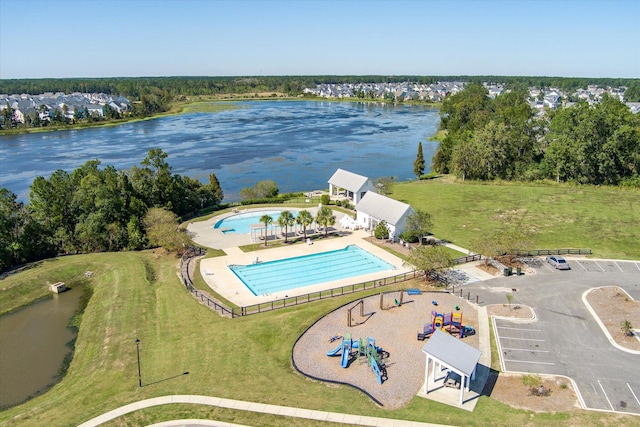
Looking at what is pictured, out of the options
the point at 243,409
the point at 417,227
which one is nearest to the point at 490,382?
the point at 243,409

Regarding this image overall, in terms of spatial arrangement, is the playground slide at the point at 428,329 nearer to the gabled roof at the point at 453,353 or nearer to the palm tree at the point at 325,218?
the gabled roof at the point at 453,353

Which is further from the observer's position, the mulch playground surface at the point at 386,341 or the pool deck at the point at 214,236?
the pool deck at the point at 214,236

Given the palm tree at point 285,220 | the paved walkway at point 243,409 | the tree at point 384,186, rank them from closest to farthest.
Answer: the paved walkway at point 243,409
the palm tree at point 285,220
the tree at point 384,186

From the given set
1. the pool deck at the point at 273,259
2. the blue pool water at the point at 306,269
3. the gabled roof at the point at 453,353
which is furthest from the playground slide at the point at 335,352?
the blue pool water at the point at 306,269

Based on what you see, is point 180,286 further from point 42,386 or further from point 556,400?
point 556,400

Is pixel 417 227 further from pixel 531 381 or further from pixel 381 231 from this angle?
pixel 531 381

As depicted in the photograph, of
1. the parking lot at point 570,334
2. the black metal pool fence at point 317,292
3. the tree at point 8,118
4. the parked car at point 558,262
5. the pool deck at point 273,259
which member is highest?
the tree at point 8,118

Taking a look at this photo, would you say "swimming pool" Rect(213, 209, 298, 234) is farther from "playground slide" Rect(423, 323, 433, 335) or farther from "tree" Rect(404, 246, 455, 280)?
"playground slide" Rect(423, 323, 433, 335)
